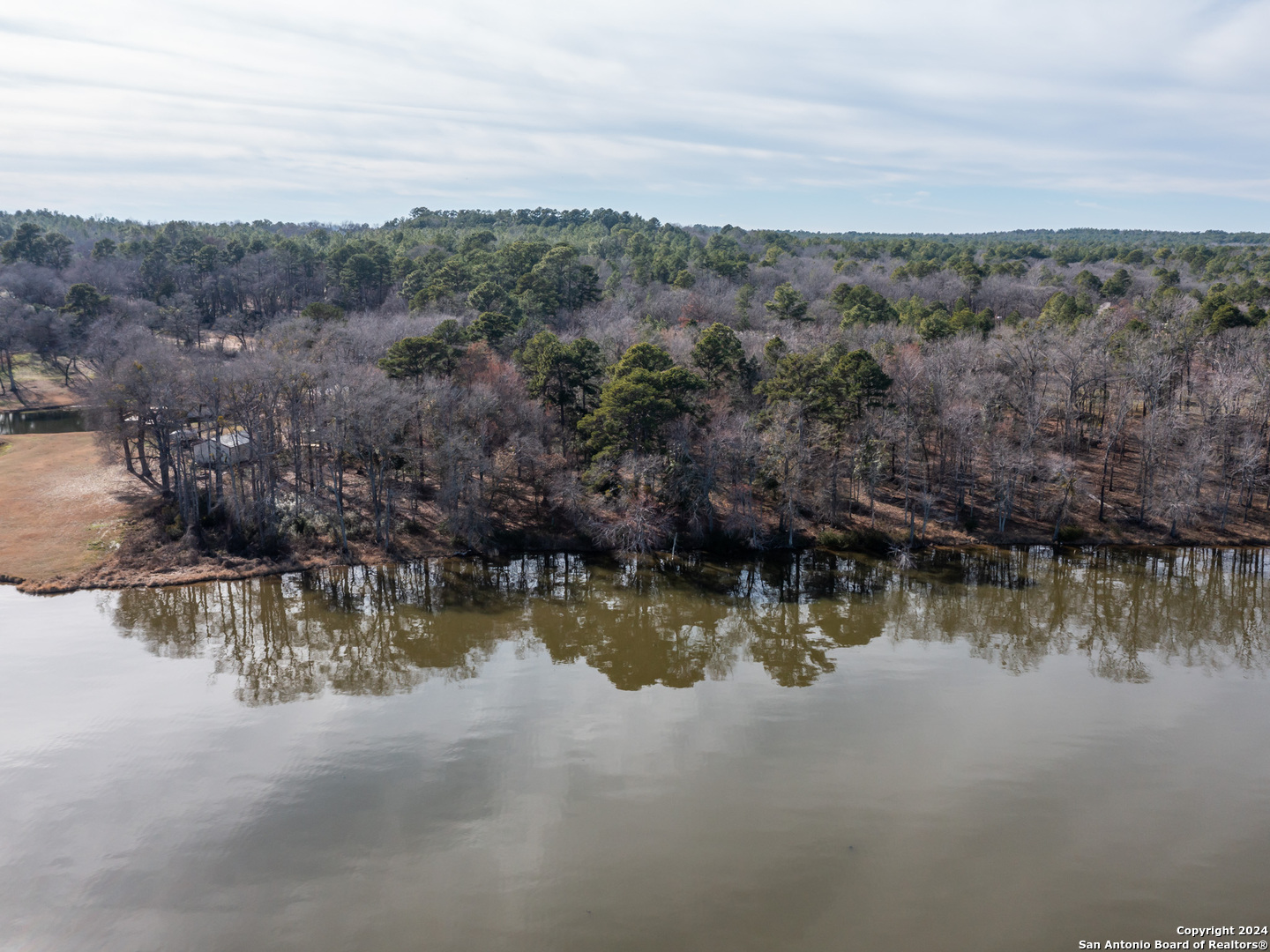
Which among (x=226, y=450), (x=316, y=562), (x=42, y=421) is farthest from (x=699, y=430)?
(x=42, y=421)

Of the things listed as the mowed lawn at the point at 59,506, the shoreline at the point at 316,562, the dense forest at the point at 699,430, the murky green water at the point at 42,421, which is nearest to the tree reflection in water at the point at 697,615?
the shoreline at the point at 316,562

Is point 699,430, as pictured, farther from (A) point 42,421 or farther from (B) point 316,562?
(A) point 42,421

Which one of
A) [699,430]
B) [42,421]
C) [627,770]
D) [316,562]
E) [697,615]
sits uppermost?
[699,430]

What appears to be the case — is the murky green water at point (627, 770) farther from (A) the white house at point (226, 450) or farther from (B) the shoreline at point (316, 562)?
(A) the white house at point (226, 450)

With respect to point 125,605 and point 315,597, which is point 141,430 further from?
point 315,597

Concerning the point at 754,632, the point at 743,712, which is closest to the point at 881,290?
the point at 754,632

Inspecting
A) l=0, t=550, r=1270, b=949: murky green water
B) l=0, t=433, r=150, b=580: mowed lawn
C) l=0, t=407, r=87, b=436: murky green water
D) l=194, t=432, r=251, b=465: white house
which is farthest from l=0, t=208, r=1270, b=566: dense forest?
l=0, t=407, r=87, b=436: murky green water
